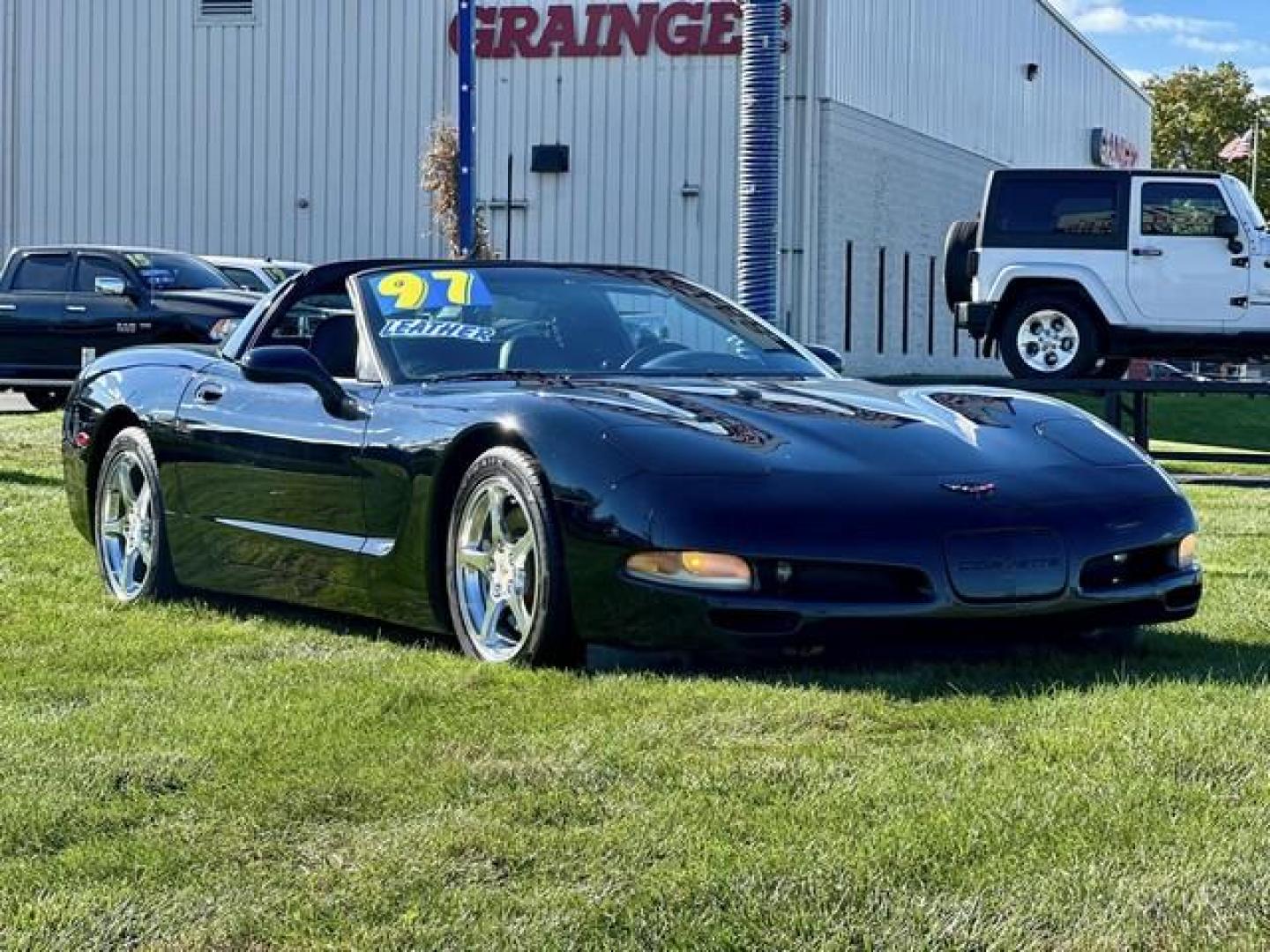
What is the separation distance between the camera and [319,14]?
32219mm

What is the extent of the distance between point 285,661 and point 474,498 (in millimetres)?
654

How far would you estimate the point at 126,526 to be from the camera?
6.81 meters

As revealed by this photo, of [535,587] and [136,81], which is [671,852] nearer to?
[535,587]

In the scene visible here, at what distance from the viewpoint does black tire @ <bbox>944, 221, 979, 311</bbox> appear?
666 inches

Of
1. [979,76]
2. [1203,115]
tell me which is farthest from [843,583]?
[1203,115]

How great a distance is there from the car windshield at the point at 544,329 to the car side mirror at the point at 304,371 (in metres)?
0.18

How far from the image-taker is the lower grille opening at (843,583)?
4840 millimetres

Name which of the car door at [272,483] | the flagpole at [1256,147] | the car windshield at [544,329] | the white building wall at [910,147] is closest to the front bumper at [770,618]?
the car door at [272,483]

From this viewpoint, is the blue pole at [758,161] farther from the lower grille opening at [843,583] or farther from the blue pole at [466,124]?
the lower grille opening at [843,583]

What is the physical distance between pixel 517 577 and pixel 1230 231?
12.5 meters

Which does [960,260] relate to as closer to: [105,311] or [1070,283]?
[1070,283]

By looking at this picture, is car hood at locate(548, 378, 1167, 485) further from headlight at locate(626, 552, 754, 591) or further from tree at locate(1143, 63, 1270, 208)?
tree at locate(1143, 63, 1270, 208)

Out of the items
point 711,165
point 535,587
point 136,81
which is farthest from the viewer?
point 136,81

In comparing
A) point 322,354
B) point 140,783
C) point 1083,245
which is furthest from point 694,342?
point 1083,245
